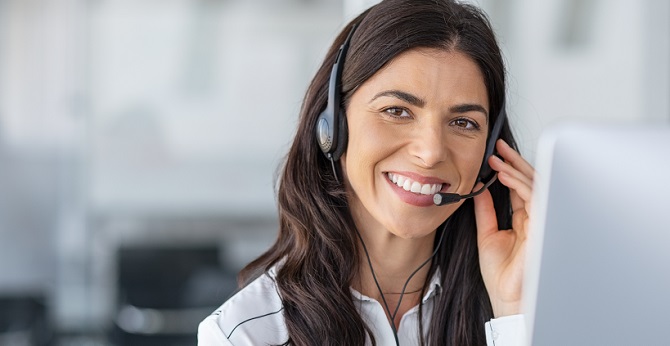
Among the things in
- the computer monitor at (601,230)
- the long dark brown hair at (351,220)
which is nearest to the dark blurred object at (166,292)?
the long dark brown hair at (351,220)

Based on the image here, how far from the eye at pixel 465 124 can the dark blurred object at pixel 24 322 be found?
3599 mm

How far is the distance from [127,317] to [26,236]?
139cm

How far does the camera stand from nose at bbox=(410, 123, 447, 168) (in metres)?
Result: 1.43

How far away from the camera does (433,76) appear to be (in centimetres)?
148

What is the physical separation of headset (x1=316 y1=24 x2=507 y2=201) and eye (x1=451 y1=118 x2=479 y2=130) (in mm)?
56

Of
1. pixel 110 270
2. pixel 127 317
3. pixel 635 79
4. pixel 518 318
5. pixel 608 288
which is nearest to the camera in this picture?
pixel 608 288

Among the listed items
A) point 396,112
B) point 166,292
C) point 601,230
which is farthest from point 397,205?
point 166,292

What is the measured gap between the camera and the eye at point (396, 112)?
1492 millimetres

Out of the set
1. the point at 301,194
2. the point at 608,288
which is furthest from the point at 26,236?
the point at 608,288

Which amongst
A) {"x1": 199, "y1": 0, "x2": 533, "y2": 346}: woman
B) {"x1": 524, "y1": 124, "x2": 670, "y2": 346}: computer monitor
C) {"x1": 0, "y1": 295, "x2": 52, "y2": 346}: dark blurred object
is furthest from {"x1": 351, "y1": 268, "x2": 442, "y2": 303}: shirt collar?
{"x1": 0, "y1": 295, "x2": 52, "y2": 346}: dark blurred object

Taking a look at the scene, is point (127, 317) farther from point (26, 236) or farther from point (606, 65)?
point (606, 65)

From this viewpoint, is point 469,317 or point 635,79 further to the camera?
point 635,79

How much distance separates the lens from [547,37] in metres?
3.95

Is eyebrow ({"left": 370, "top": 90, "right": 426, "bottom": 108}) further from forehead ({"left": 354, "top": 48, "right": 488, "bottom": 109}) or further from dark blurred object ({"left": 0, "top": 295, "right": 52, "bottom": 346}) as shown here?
dark blurred object ({"left": 0, "top": 295, "right": 52, "bottom": 346})
